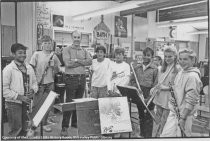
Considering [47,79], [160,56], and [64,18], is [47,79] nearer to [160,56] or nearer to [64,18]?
[64,18]

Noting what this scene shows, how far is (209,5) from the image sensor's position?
274cm

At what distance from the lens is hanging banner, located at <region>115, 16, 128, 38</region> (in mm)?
2873

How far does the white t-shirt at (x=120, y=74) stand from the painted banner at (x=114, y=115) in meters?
0.16

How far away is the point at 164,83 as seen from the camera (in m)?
2.71

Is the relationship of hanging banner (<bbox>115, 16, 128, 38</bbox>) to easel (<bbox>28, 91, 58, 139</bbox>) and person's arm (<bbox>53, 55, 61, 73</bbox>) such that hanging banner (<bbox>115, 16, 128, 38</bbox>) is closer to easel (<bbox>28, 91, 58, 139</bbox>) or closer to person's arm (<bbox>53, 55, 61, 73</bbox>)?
person's arm (<bbox>53, 55, 61, 73</bbox>)

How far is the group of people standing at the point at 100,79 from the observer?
104 inches

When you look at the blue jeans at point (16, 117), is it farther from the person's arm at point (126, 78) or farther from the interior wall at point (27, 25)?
the person's arm at point (126, 78)

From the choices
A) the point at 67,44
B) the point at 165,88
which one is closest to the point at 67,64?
the point at 67,44

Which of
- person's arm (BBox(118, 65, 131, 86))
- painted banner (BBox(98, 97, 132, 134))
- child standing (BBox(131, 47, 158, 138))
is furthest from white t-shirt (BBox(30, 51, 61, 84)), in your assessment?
child standing (BBox(131, 47, 158, 138))

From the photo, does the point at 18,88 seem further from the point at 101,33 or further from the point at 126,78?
the point at 126,78

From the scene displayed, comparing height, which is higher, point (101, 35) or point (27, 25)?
point (27, 25)

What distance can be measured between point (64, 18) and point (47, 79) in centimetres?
77

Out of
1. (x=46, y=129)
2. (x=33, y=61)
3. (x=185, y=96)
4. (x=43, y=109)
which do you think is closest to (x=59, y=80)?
(x=33, y=61)

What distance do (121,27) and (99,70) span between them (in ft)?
2.00
